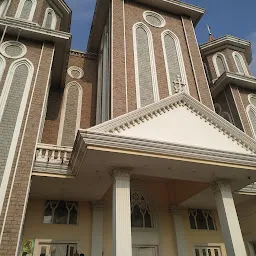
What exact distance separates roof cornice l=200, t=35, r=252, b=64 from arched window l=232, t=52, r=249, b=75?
0.69 metres

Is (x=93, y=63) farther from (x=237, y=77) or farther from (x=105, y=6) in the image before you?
(x=237, y=77)

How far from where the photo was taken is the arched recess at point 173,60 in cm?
1455

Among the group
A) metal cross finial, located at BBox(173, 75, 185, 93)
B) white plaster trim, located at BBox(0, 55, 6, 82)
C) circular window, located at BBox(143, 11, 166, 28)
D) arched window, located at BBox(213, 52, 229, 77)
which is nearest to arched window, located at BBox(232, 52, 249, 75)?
arched window, located at BBox(213, 52, 229, 77)

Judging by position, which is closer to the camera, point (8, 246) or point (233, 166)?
point (8, 246)

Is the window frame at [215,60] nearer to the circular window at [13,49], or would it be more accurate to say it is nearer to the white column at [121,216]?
the circular window at [13,49]

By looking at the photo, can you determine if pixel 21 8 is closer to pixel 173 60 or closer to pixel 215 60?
pixel 173 60

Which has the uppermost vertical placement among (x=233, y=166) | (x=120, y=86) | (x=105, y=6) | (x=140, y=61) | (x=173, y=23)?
(x=105, y=6)

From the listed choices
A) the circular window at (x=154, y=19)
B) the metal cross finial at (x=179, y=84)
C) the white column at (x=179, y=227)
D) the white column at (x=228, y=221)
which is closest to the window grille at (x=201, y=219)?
the white column at (x=179, y=227)

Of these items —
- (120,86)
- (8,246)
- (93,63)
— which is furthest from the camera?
(93,63)

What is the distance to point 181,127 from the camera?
9.66 m

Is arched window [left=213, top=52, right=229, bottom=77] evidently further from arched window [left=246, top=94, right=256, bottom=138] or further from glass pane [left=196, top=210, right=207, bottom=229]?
glass pane [left=196, top=210, right=207, bottom=229]

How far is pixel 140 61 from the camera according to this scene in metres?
14.5

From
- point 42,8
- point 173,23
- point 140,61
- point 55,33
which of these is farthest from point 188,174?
point 42,8

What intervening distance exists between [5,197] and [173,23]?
14.1 metres
